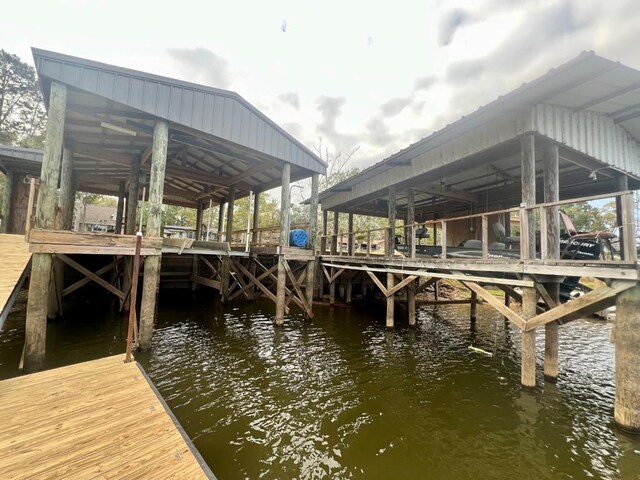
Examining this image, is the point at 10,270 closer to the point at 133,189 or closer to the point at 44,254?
the point at 44,254

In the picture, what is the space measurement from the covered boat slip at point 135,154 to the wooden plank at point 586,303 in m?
6.50

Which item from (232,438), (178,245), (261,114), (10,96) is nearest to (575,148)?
(261,114)

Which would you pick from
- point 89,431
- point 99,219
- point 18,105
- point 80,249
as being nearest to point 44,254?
point 80,249

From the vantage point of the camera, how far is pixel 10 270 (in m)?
4.48

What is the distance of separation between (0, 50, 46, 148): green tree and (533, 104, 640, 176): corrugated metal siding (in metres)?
30.9

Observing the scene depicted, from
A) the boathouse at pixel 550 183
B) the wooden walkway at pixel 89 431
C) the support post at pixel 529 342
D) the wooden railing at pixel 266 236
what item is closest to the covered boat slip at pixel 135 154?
the wooden railing at pixel 266 236

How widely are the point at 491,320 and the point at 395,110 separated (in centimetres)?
3327

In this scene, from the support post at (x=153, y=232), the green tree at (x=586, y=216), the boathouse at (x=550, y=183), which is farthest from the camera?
the green tree at (x=586, y=216)

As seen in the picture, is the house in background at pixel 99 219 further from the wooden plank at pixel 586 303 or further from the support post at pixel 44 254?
the wooden plank at pixel 586 303

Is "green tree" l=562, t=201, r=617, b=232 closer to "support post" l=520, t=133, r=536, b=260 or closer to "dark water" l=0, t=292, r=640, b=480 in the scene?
"dark water" l=0, t=292, r=640, b=480

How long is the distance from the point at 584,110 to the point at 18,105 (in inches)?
1341

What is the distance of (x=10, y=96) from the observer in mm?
19812

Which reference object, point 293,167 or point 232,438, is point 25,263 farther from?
point 293,167

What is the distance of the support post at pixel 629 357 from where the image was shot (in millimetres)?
3521
